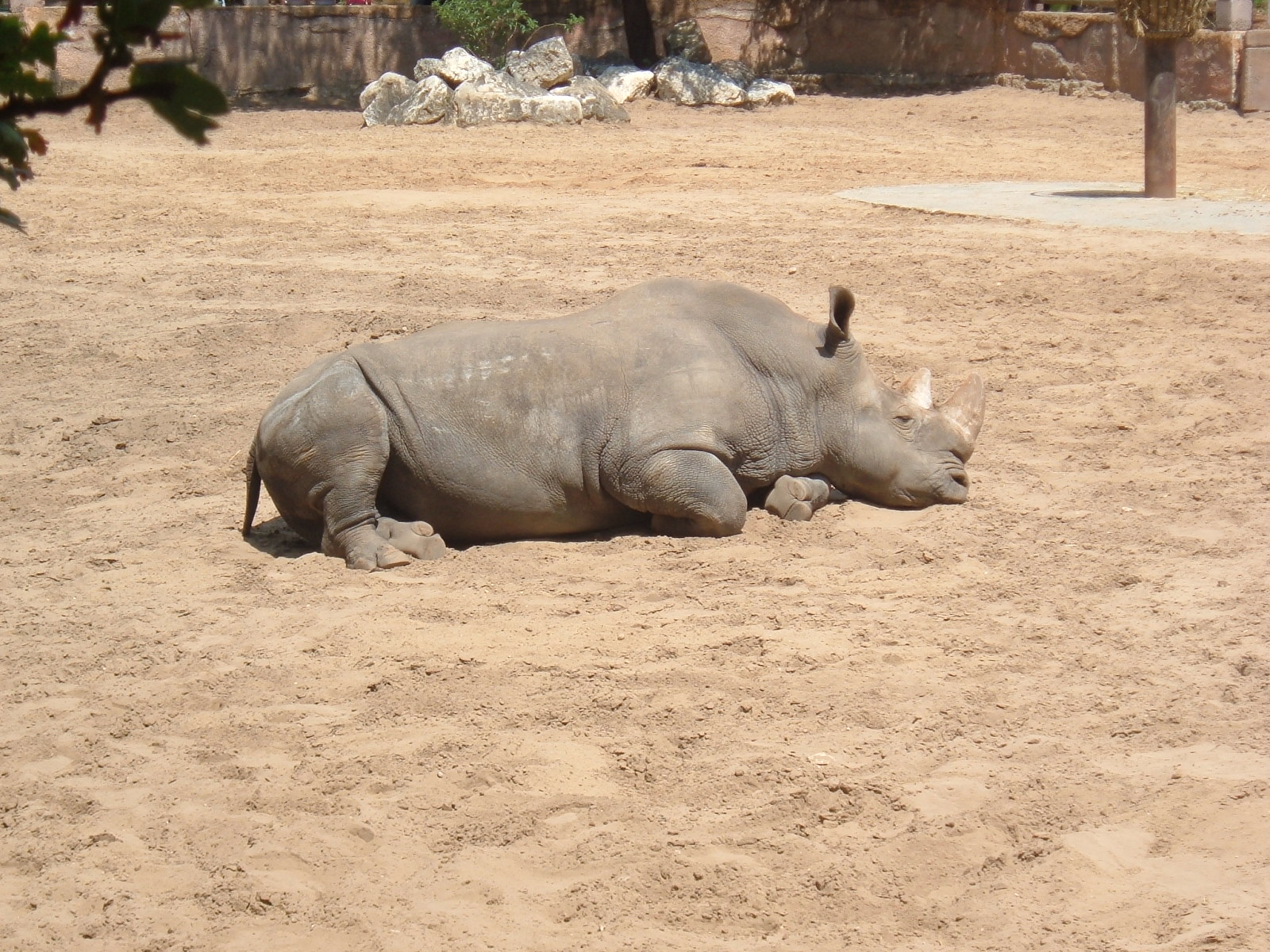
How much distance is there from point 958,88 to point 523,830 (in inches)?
700

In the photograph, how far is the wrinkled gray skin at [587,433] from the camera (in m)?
5.66

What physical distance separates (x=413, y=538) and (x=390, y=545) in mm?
104

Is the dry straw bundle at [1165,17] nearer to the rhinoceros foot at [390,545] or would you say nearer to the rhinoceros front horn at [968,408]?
the rhinoceros front horn at [968,408]

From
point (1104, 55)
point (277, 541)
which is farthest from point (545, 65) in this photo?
point (277, 541)

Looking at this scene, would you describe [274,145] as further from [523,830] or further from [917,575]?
[523,830]

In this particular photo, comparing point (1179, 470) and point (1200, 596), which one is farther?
point (1179, 470)

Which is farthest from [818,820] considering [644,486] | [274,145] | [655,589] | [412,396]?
[274,145]

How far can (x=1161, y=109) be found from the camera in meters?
11.4

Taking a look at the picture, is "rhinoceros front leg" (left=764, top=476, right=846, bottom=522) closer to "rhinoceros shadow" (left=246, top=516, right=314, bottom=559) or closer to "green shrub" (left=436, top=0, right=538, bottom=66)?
"rhinoceros shadow" (left=246, top=516, right=314, bottom=559)

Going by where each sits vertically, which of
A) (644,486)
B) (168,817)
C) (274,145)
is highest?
(274,145)

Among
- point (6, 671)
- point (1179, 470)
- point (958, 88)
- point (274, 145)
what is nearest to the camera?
point (6, 671)

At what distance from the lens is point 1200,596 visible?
4.90 metres

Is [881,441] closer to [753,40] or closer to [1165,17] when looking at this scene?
[1165,17]

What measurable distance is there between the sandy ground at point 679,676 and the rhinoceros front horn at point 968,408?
244 mm
